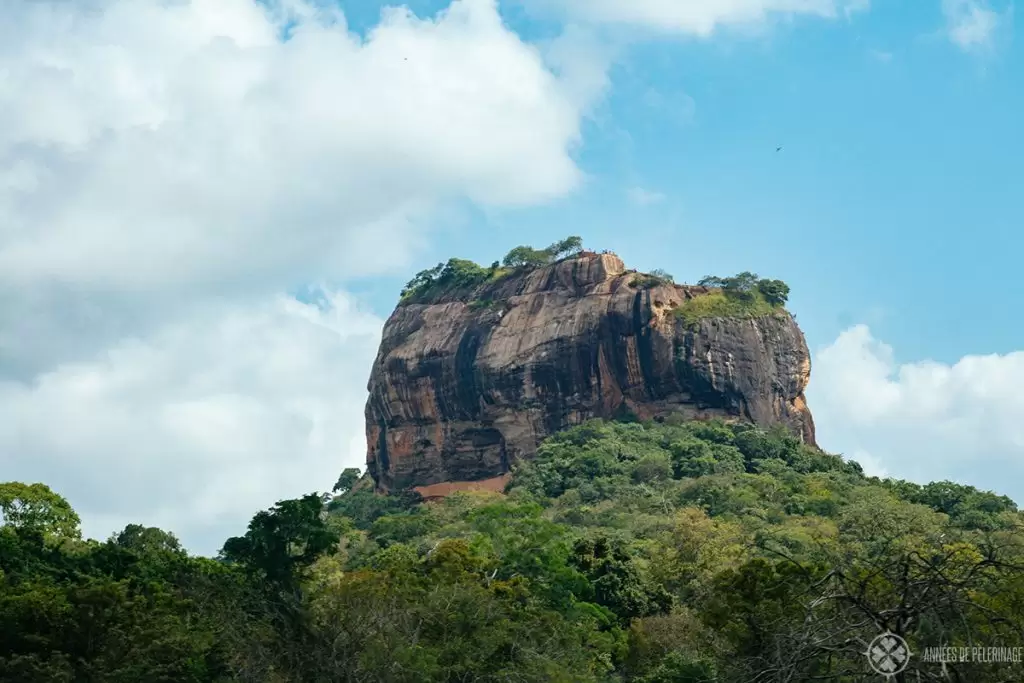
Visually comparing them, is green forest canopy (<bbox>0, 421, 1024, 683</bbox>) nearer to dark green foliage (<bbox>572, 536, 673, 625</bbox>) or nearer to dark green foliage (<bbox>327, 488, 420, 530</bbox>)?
dark green foliage (<bbox>572, 536, 673, 625</bbox>)

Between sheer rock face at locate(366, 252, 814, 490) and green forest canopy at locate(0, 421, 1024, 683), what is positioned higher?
sheer rock face at locate(366, 252, 814, 490)

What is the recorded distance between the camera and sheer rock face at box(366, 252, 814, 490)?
83125 mm

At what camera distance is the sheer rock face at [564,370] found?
83125mm

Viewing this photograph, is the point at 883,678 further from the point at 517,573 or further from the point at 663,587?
the point at 663,587

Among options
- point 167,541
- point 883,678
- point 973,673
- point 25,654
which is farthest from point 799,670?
point 167,541

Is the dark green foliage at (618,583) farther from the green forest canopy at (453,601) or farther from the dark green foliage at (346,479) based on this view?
the dark green foliage at (346,479)

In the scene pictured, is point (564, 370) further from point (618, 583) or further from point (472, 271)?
point (618, 583)

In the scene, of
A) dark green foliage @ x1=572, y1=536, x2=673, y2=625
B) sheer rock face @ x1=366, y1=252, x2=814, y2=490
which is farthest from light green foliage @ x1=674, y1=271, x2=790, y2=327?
dark green foliage @ x1=572, y1=536, x2=673, y2=625

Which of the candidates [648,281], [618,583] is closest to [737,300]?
[648,281]

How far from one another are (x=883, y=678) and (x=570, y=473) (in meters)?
67.3

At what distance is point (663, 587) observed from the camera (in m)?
43.8

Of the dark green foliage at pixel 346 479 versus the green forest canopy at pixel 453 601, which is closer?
the green forest canopy at pixel 453 601

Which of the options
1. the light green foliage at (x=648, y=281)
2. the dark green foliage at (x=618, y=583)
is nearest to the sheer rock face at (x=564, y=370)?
the light green foliage at (x=648, y=281)

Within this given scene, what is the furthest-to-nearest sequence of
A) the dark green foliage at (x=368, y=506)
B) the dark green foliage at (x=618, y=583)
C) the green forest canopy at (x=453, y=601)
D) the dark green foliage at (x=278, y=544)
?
the dark green foliage at (x=368, y=506), the dark green foliage at (x=618, y=583), the dark green foliage at (x=278, y=544), the green forest canopy at (x=453, y=601)
